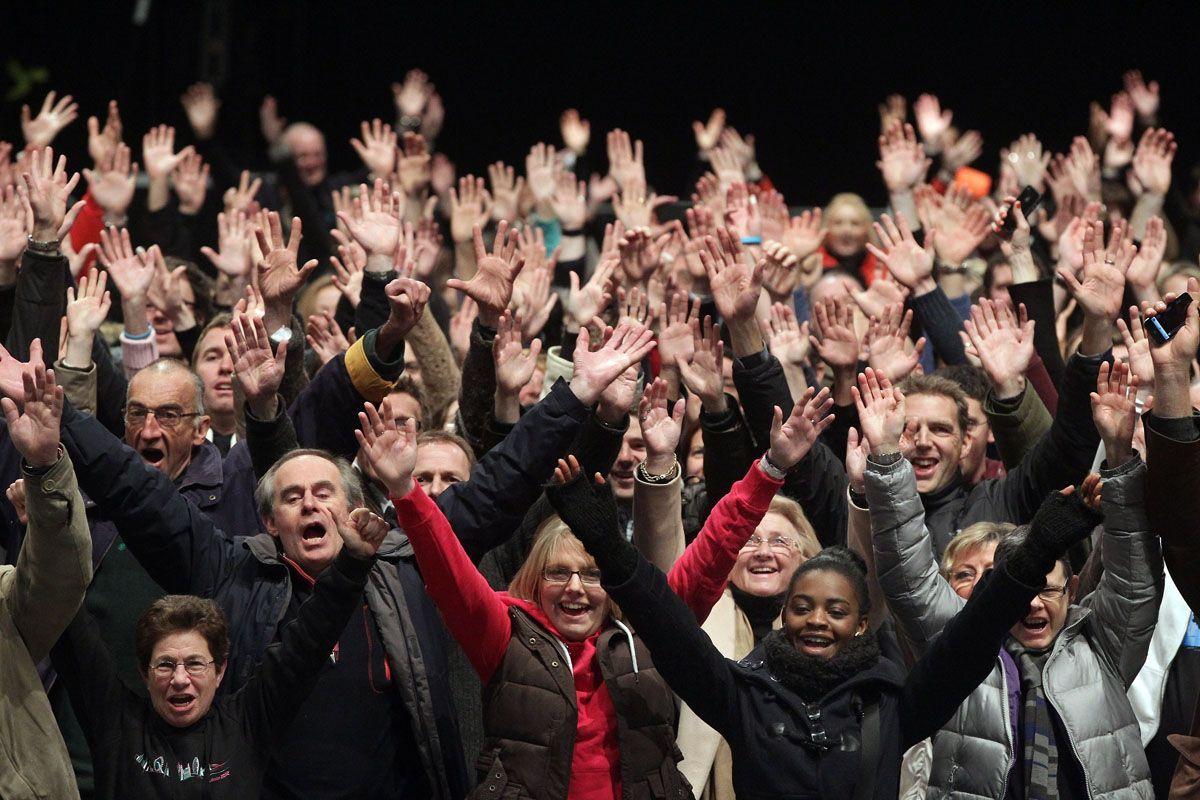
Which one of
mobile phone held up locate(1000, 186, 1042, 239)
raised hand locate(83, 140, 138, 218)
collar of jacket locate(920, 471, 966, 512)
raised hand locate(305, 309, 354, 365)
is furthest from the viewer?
raised hand locate(83, 140, 138, 218)

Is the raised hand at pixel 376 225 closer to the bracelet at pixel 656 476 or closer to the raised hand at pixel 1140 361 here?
the bracelet at pixel 656 476

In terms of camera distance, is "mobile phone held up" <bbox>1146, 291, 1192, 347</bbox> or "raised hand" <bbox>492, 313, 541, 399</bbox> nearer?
"mobile phone held up" <bbox>1146, 291, 1192, 347</bbox>

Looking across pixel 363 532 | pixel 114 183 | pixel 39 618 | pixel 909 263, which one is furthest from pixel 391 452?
pixel 114 183

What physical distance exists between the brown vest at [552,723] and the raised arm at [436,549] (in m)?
0.07

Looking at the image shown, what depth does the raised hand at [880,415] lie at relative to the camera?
3382 mm

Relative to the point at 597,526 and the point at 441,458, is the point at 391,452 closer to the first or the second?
the point at 597,526

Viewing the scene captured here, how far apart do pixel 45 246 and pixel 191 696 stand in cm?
147

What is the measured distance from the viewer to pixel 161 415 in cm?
402

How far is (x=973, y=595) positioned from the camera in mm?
3064

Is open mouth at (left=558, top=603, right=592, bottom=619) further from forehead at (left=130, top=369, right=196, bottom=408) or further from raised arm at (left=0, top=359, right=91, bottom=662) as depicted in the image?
forehead at (left=130, top=369, right=196, bottom=408)

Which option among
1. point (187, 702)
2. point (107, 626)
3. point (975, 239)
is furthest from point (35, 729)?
point (975, 239)

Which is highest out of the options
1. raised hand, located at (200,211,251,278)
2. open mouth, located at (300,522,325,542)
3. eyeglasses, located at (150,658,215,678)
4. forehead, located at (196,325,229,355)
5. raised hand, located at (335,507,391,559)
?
raised hand, located at (200,211,251,278)

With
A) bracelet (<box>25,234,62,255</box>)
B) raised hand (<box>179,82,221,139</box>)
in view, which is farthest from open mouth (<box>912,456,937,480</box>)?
raised hand (<box>179,82,221,139</box>)

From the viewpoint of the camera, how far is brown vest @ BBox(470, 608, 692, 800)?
10.4 ft
